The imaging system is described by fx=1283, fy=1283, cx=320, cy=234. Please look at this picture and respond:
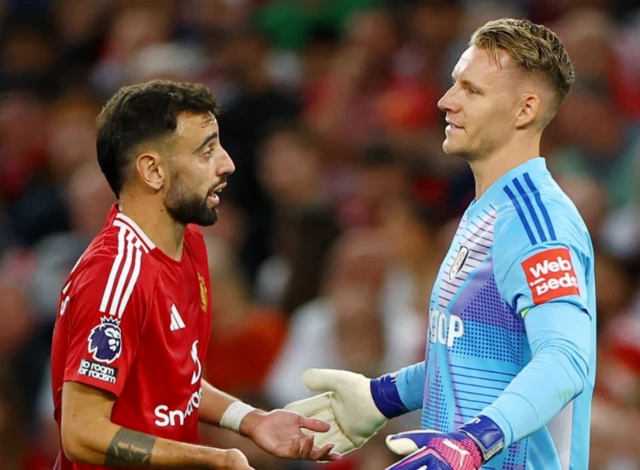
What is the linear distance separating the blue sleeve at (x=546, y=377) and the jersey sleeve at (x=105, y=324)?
121cm

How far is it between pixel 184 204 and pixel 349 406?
101 cm

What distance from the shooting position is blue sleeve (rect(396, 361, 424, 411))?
4758 millimetres

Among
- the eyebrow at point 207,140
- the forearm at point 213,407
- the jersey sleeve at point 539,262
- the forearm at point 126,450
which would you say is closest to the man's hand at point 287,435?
the forearm at point 213,407

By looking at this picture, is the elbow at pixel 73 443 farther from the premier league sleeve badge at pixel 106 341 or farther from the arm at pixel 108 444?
the premier league sleeve badge at pixel 106 341

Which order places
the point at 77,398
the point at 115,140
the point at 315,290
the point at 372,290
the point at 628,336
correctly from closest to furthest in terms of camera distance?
the point at 77,398, the point at 115,140, the point at 628,336, the point at 372,290, the point at 315,290

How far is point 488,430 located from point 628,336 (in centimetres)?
362

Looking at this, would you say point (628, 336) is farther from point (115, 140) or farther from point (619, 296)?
point (115, 140)

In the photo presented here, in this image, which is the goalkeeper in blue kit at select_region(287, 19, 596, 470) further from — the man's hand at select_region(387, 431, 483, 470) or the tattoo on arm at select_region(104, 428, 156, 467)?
the tattoo on arm at select_region(104, 428, 156, 467)

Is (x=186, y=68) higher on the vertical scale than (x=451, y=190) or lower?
higher

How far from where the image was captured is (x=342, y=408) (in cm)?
484

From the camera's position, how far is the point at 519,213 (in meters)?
4.17

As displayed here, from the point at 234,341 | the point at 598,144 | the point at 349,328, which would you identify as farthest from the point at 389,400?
the point at 598,144

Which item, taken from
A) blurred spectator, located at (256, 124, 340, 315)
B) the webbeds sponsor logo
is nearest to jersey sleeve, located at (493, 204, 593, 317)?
the webbeds sponsor logo

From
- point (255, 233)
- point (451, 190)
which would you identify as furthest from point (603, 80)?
point (255, 233)
